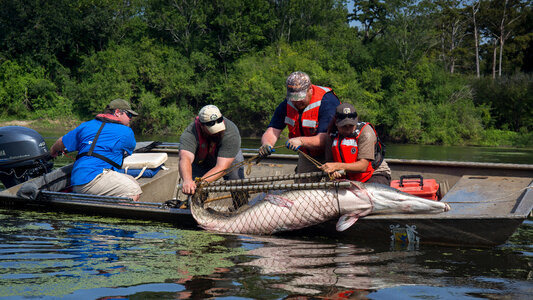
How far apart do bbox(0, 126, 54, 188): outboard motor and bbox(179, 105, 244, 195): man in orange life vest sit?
257cm

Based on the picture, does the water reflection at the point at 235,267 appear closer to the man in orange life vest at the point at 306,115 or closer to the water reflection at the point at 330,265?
the water reflection at the point at 330,265

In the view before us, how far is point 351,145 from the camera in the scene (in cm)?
A: 564

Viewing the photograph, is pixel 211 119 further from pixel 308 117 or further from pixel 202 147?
pixel 308 117

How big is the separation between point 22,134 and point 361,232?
200 inches

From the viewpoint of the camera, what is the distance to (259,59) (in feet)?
146

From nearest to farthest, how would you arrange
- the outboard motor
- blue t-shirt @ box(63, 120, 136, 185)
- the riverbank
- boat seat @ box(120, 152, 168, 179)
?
blue t-shirt @ box(63, 120, 136, 185) < the outboard motor < boat seat @ box(120, 152, 168, 179) < the riverbank

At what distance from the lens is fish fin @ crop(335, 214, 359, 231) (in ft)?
18.1

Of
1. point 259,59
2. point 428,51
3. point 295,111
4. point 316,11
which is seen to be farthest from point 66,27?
point 295,111

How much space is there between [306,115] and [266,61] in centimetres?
3761

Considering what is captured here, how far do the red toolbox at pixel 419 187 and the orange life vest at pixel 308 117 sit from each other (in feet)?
4.00

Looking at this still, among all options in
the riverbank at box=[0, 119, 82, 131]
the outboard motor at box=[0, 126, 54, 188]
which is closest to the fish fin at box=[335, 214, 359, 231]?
the outboard motor at box=[0, 126, 54, 188]

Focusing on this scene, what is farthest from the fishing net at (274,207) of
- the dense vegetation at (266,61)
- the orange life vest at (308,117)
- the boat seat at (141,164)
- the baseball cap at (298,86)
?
the dense vegetation at (266,61)

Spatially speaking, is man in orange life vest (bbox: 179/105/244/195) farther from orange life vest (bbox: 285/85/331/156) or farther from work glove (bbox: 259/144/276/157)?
orange life vest (bbox: 285/85/331/156)

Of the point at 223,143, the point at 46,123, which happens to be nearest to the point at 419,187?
the point at 223,143
